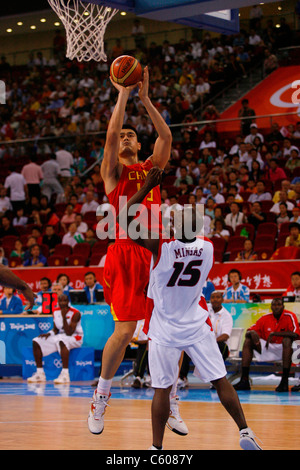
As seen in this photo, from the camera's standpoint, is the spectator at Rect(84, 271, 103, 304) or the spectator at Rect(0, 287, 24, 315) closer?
the spectator at Rect(84, 271, 103, 304)

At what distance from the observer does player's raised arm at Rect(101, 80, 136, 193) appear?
20.1 ft

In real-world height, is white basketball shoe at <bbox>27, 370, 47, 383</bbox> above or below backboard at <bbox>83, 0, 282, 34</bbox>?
below

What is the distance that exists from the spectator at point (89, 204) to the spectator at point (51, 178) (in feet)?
6.93

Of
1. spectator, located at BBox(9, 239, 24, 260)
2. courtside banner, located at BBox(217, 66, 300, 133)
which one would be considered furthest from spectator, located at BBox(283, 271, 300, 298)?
courtside banner, located at BBox(217, 66, 300, 133)

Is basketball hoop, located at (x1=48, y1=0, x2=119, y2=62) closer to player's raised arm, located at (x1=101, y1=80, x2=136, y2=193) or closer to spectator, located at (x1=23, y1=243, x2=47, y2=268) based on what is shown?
player's raised arm, located at (x1=101, y1=80, x2=136, y2=193)

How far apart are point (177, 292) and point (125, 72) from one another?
6.89 feet

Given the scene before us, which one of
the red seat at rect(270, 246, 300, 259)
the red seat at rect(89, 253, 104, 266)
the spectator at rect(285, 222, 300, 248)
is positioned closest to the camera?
the red seat at rect(270, 246, 300, 259)

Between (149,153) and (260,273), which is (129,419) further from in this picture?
(149,153)

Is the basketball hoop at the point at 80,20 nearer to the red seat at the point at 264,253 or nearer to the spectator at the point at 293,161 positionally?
the red seat at the point at 264,253

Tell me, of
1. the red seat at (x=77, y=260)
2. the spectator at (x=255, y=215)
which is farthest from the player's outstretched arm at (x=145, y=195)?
the red seat at (x=77, y=260)

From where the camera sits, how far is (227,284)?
45.1ft

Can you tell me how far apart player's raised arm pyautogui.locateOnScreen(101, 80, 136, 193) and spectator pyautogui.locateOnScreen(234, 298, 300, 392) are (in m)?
5.76

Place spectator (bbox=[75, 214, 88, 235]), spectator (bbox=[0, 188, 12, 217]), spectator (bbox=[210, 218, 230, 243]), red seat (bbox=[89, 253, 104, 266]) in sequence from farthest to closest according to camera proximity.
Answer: spectator (bbox=[0, 188, 12, 217])
spectator (bbox=[75, 214, 88, 235])
red seat (bbox=[89, 253, 104, 266])
spectator (bbox=[210, 218, 230, 243])
